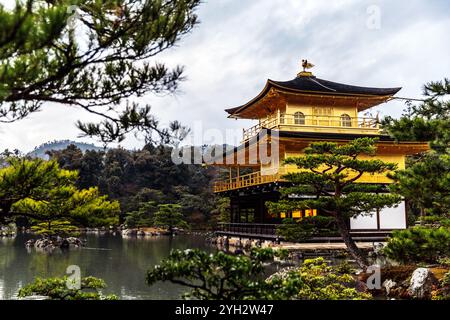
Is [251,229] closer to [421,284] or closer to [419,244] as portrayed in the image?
[421,284]

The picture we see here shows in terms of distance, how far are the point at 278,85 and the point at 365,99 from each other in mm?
4977

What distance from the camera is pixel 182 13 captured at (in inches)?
176

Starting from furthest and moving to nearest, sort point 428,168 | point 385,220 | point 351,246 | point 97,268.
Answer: point 385,220 < point 97,268 < point 351,246 < point 428,168

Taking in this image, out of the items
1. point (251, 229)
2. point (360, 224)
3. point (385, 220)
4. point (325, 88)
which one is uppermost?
point (325, 88)

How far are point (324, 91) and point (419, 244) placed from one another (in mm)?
15827

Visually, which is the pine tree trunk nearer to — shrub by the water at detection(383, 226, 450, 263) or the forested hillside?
shrub by the water at detection(383, 226, 450, 263)

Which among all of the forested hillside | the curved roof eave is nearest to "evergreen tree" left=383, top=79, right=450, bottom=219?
the curved roof eave

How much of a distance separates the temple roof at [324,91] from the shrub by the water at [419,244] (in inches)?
571

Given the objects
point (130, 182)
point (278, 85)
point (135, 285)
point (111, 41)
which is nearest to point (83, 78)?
point (111, 41)

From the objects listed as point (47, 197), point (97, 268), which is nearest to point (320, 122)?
point (97, 268)

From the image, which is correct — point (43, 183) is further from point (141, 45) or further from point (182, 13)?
point (182, 13)

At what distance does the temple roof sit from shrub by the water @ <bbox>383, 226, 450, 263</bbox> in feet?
47.6

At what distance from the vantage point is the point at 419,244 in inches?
243

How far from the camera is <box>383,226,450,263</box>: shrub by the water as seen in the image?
573 cm
